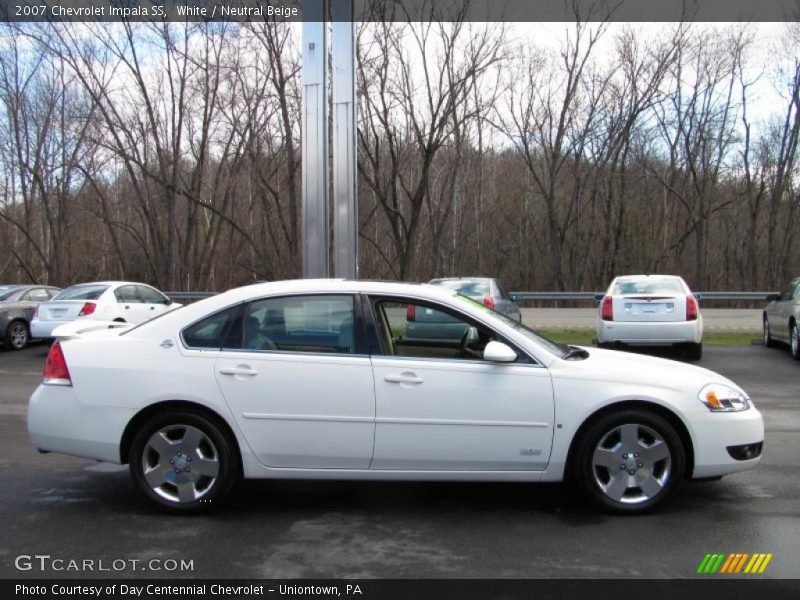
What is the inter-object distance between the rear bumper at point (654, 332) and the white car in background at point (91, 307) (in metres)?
8.54

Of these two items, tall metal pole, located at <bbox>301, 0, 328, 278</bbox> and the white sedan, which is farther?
tall metal pole, located at <bbox>301, 0, 328, 278</bbox>

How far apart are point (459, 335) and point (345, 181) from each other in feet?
28.8

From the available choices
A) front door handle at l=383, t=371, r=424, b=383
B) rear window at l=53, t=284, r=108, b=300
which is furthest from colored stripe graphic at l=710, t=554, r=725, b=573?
rear window at l=53, t=284, r=108, b=300

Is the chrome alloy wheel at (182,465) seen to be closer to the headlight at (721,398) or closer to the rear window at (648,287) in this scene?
the headlight at (721,398)

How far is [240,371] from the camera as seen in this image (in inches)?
171

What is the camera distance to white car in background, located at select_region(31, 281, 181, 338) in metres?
13.2

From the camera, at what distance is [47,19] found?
26.8 meters

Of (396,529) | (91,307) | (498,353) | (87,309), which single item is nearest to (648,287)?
(498,353)

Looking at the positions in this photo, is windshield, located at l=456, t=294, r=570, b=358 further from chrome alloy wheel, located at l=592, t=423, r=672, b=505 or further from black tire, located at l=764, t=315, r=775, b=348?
black tire, located at l=764, t=315, r=775, b=348

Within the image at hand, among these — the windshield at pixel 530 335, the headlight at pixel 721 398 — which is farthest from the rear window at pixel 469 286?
the headlight at pixel 721 398

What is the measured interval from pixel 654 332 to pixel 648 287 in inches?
35.0

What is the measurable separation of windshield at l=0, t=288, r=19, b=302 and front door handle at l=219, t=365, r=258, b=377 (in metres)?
12.4

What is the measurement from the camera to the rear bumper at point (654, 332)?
11.4 meters

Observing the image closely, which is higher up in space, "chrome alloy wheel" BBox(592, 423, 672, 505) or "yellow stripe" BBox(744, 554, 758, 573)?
"chrome alloy wheel" BBox(592, 423, 672, 505)
